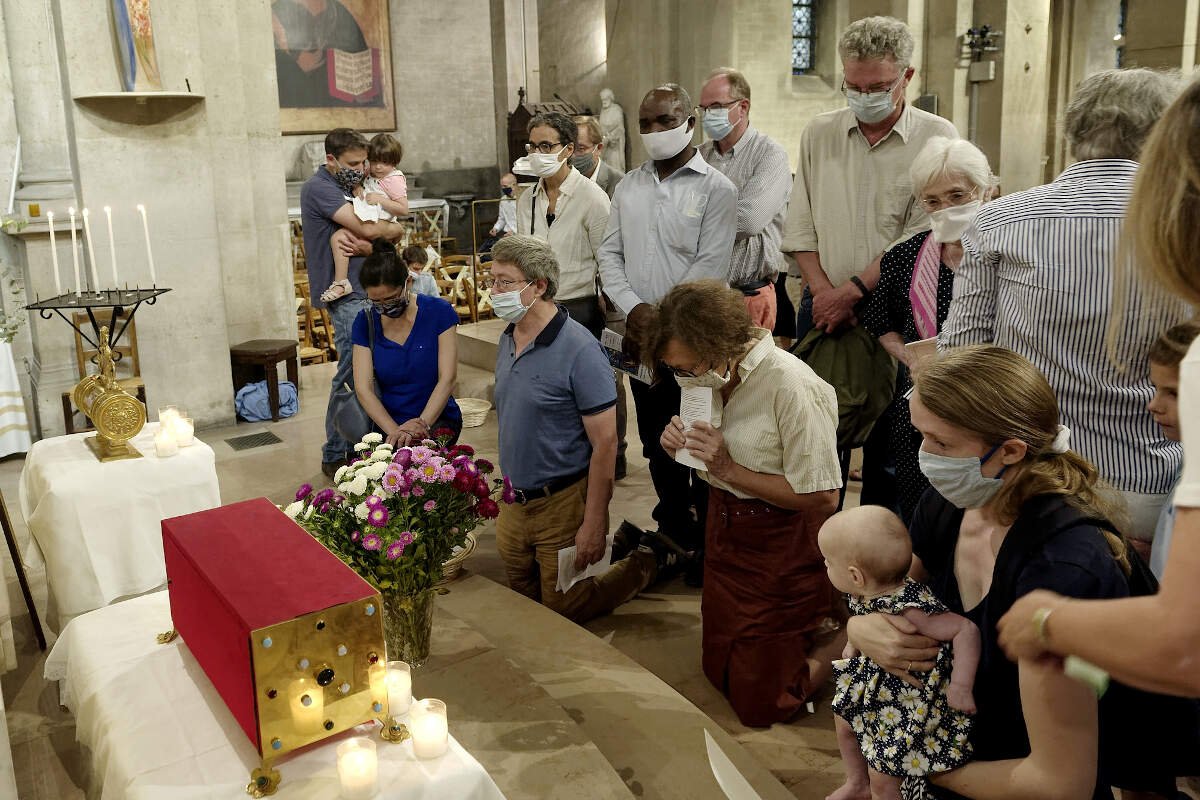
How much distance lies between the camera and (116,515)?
11.1ft

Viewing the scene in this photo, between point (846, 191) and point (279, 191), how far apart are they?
179 inches

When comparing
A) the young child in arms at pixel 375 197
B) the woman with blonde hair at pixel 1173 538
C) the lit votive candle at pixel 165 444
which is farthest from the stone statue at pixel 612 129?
the woman with blonde hair at pixel 1173 538

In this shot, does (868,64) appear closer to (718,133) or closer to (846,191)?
(846,191)

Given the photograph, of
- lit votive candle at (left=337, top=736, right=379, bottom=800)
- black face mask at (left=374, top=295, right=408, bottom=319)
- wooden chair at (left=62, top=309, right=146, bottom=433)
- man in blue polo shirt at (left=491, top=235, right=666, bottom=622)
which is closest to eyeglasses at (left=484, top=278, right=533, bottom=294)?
man in blue polo shirt at (left=491, top=235, right=666, bottom=622)

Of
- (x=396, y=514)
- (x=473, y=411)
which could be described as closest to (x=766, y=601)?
(x=396, y=514)

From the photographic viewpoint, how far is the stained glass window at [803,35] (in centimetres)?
1465

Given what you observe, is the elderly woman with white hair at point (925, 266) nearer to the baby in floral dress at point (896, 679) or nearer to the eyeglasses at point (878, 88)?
the eyeglasses at point (878, 88)

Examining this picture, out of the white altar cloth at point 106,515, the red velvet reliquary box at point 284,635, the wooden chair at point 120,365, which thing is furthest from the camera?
the wooden chair at point 120,365

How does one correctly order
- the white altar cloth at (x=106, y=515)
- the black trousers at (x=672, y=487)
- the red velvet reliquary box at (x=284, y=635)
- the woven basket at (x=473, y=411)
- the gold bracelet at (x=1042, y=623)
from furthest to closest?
the woven basket at (x=473, y=411), the black trousers at (x=672, y=487), the white altar cloth at (x=106, y=515), the red velvet reliquary box at (x=284, y=635), the gold bracelet at (x=1042, y=623)

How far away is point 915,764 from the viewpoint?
5.96 ft

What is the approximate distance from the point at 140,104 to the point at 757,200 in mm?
3615

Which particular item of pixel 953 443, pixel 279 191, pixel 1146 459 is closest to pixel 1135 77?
pixel 1146 459

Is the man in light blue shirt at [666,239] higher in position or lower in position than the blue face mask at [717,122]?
lower

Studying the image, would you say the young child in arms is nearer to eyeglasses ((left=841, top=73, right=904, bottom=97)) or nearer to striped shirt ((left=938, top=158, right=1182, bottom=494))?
eyeglasses ((left=841, top=73, right=904, bottom=97))
